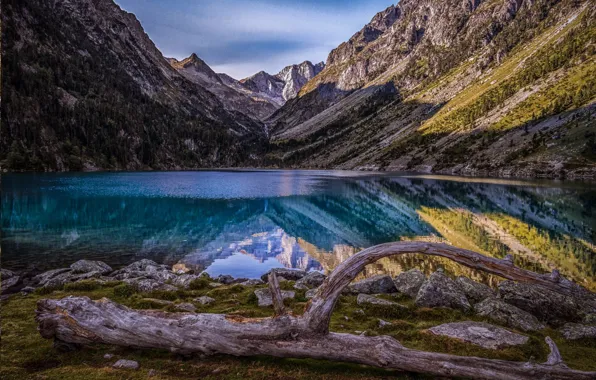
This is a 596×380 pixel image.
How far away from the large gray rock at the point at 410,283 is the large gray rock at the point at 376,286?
1.57 ft

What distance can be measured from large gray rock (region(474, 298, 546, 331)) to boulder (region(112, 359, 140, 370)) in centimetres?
1375

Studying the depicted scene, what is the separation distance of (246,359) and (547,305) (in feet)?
45.6

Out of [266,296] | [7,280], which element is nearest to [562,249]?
[266,296]

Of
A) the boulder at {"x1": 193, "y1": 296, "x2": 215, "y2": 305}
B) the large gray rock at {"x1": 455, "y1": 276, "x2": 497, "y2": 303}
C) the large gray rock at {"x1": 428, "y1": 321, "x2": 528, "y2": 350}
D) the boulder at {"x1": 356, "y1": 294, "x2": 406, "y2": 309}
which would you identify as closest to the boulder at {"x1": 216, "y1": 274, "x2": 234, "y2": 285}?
the boulder at {"x1": 193, "y1": 296, "x2": 215, "y2": 305}

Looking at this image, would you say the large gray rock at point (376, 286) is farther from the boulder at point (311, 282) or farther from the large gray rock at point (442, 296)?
the large gray rock at point (442, 296)

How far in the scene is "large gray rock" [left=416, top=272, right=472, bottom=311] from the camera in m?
16.5

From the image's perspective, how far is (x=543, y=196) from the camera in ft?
223

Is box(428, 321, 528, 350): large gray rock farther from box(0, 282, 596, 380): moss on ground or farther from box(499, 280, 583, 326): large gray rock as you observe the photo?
box(499, 280, 583, 326): large gray rock

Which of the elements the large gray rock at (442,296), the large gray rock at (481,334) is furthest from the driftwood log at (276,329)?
the large gray rock at (442,296)

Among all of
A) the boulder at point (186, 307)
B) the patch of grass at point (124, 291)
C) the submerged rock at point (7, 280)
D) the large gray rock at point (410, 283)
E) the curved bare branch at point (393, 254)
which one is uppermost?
the curved bare branch at point (393, 254)

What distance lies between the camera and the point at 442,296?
1684 centimetres

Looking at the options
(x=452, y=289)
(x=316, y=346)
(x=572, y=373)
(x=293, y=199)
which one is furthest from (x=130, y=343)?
(x=293, y=199)

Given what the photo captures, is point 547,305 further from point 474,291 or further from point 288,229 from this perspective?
point 288,229

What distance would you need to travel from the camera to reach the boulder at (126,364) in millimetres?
10133
